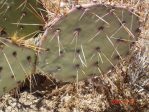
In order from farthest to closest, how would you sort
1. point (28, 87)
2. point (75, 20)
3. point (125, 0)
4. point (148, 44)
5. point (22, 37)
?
point (148, 44)
point (28, 87)
point (125, 0)
point (22, 37)
point (75, 20)

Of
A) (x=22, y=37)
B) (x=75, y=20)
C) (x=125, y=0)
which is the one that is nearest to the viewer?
(x=75, y=20)

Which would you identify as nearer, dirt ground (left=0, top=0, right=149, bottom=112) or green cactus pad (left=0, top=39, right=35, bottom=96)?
green cactus pad (left=0, top=39, right=35, bottom=96)

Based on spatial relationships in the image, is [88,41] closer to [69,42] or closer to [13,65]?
[69,42]

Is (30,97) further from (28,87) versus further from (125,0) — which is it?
(125,0)

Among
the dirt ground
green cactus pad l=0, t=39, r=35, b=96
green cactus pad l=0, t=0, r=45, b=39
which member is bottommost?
the dirt ground

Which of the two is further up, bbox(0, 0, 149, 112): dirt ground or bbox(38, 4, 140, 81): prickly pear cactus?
bbox(38, 4, 140, 81): prickly pear cactus

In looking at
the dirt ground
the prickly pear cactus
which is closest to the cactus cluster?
the prickly pear cactus

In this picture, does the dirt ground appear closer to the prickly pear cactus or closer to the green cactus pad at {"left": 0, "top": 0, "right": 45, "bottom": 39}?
the prickly pear cactus

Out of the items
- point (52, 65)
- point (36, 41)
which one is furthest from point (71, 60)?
point (36, 41)
